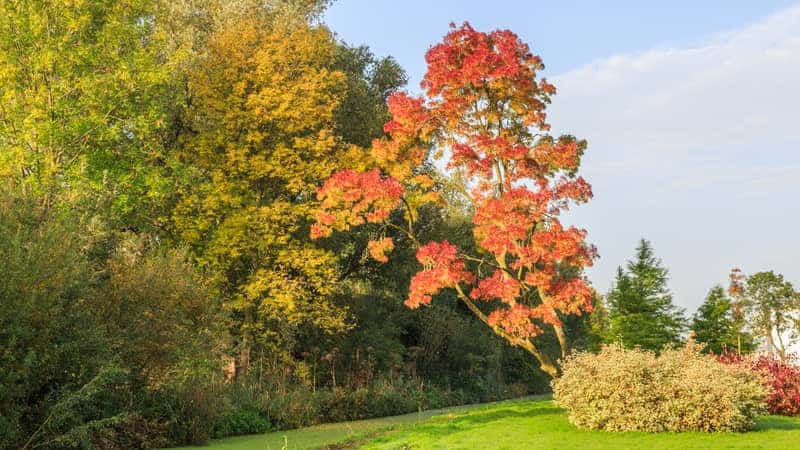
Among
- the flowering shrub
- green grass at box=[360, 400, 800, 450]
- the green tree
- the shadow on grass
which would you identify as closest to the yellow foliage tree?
the green tree

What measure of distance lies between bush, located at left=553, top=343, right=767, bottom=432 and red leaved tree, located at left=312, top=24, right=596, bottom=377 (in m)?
3.69

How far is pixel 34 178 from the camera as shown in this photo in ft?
64.4

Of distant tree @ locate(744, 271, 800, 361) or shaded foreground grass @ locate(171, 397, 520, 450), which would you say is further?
distant tree @ locate(744, 271, 800, 361)

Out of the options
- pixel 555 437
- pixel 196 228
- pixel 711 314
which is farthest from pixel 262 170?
pixel 711 314

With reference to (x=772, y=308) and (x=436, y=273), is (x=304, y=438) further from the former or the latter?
(x=772, y=308)

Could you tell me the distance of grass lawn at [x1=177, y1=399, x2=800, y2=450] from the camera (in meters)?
12.1

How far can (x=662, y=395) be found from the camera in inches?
543

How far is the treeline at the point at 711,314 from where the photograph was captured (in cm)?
3366

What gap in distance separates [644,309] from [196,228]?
20.9m

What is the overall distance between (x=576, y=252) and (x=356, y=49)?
1586 cm

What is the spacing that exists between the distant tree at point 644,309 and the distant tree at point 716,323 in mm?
1367

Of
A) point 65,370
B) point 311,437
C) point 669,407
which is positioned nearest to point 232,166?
point 311,437

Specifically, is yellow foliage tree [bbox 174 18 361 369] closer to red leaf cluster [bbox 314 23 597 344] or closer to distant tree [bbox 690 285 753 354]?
red leaf cluster [bbox 314 23 597 344]

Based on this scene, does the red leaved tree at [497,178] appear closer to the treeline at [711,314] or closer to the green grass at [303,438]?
the green grass at [303,438]
